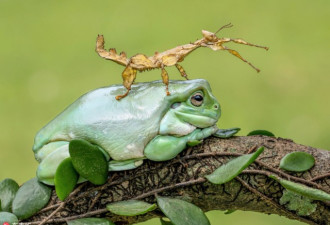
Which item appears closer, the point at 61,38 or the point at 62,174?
the point at 62,174

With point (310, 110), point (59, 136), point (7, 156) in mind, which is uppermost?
point (59, 136)

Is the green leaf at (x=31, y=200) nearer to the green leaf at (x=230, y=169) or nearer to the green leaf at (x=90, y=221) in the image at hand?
the green leaf at (x=90, y=221)

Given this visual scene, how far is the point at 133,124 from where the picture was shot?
72cm

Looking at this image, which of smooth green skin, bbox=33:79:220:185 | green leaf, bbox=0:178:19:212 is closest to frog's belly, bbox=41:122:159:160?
smooth green skin, bbox=33:79:220:185

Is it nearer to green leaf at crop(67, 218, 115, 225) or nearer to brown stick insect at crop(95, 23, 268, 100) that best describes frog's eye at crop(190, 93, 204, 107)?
brown stick insect at crop(95, 23, 268, 100)

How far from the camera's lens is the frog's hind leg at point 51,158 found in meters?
0.73

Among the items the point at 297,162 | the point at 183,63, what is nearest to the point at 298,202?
the point at 297,162

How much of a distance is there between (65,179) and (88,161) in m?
0.04

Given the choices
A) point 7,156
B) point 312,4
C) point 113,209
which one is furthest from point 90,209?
point 312,4

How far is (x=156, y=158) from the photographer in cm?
72

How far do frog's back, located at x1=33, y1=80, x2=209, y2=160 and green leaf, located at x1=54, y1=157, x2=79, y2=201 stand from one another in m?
0.04

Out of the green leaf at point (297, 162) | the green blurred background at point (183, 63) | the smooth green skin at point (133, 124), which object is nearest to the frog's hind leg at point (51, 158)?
the smooth green skin at point (133, 124)

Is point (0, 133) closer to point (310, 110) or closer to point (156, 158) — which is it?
point (310, 110)

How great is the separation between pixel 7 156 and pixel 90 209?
1.19 metres
